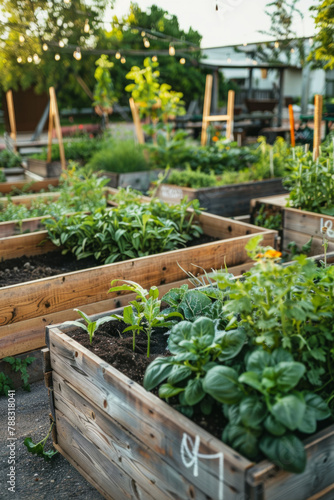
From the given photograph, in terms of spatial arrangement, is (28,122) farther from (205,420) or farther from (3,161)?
(205,420)

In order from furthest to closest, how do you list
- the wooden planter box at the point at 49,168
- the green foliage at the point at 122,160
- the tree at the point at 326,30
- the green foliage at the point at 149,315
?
the wooden planter box at the point at 49,168 → the green foliage at the point at 122,160 → the tree at the point at 326,30 → the green foliage at the point at 149,315

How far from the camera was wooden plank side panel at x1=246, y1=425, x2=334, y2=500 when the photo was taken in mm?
1429

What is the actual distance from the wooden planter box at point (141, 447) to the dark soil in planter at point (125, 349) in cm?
8

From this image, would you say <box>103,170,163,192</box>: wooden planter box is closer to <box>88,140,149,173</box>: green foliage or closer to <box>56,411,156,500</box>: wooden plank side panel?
<box>88,140,149,173</box>: green foliage

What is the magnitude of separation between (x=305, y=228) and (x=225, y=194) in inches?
68.7

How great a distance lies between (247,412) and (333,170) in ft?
9.09

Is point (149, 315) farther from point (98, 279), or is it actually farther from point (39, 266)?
point (39, 266)

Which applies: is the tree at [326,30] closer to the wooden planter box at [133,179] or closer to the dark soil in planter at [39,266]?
the dark soil in planter at [39,266]

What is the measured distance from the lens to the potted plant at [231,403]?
147 centimetres

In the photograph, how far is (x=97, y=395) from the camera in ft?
6.64

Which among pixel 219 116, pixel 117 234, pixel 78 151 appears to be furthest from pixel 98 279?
pixel 78 151

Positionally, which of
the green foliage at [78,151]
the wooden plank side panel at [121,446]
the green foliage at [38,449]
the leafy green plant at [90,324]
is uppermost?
the green foliage at [78,151]

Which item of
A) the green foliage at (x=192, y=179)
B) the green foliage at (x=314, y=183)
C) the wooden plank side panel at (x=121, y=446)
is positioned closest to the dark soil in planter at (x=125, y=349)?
the wooden plank side panel at (x=121, y=446)

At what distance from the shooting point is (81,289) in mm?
3230
